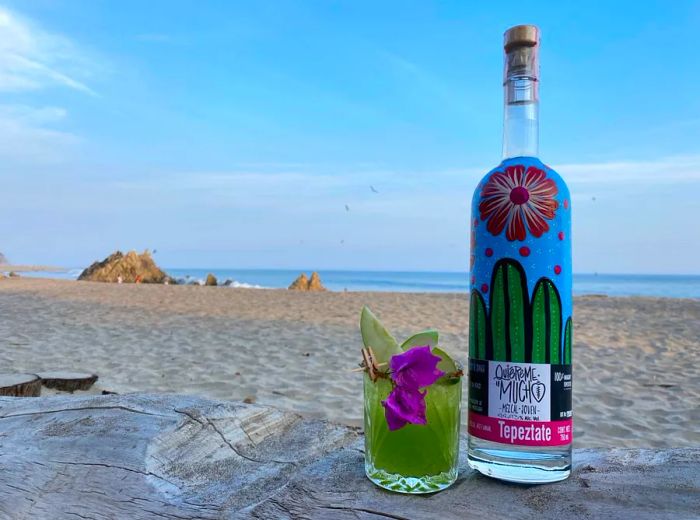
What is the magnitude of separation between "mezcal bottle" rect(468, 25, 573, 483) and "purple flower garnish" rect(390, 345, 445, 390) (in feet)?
0.57

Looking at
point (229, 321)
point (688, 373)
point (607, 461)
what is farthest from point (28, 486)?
point (229, 321)

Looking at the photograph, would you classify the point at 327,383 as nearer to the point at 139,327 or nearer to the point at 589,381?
the point at 589,381

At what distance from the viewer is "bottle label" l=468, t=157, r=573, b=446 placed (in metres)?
1.25

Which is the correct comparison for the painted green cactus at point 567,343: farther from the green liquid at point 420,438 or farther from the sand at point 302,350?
the sand at point 302,350

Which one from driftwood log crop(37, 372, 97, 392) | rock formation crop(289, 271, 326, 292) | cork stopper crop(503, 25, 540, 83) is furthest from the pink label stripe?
rock formation crop(289, 271, 326, 292)

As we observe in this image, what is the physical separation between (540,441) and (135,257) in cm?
2277

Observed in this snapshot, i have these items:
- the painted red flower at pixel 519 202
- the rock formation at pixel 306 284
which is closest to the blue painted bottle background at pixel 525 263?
the painted red flower at pixel 519 202

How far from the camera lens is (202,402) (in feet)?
6.03

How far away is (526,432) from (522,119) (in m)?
0.68

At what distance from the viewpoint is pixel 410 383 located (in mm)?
1167

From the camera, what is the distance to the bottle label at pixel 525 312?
1248 mm

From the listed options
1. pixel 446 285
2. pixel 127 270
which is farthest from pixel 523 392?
pixel 446 285

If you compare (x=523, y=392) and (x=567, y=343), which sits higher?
(x=567, y=343)

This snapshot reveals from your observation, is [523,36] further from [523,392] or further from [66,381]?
[66,381]
